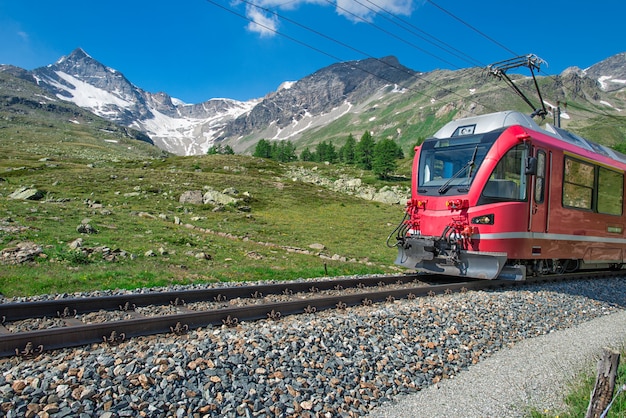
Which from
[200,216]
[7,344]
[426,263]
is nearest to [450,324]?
[426,263]

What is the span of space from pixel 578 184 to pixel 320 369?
493 inches

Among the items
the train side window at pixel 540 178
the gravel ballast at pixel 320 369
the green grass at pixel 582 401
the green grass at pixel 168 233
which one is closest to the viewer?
the gravel ballast at pixel 320 369

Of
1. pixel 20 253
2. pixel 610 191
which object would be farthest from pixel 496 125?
pixel 20 253

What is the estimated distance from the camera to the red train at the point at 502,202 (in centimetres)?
1194

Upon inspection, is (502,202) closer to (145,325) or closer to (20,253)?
(145,325)

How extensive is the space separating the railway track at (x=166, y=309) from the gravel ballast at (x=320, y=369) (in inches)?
8.7

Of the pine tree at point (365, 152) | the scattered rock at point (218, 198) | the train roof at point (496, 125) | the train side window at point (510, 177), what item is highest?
the pine tree at point (365, 152)

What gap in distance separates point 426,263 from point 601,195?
7583 mm

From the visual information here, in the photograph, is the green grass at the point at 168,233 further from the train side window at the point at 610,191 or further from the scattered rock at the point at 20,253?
the train side window at the point at 610,191

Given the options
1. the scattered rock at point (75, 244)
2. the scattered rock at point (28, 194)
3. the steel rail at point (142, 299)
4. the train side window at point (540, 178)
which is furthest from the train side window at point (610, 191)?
the scattered rock at point (28, 194)

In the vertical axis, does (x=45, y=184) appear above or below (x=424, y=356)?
above

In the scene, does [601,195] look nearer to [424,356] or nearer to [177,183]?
[424,356]

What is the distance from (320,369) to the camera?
610cm

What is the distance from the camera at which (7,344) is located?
5.65 metres
